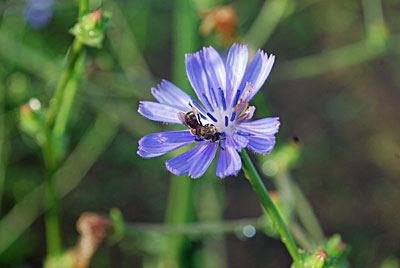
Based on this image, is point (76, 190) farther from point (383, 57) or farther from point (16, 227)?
point (383, 57)

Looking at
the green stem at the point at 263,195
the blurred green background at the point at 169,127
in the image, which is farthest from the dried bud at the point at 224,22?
the green stem at the point at 263,195

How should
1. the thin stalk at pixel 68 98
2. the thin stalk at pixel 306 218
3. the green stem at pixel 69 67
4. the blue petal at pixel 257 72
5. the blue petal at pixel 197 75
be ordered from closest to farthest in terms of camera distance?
the blue petal at pixel 257 72 < the blue petal at pixel 197 75 < the green stem at pixel 69 67 < the thin stalk at pixel 68 98 < the thin stalk at pixel 306 218

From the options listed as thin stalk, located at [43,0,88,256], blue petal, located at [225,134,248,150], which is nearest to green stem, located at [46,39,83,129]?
thin stalk, located at [43,0,88,256]

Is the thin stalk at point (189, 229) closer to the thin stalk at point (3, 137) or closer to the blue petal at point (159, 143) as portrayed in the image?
the blue petal at point (159, 143)

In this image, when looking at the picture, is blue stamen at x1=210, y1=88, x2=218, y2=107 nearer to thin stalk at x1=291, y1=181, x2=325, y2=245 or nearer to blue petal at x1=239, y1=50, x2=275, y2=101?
Result: blue petal at x1=239, y1=50, x2=275, y2=101

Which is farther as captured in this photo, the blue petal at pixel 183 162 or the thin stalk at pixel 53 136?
the thin stalk at pixel 53 136
